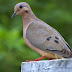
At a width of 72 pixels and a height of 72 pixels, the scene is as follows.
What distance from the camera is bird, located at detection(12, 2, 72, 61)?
464 centimetres

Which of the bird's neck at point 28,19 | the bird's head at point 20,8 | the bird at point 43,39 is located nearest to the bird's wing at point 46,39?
the bird at point 43,39

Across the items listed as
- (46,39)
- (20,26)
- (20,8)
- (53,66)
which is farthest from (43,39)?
(20,26)

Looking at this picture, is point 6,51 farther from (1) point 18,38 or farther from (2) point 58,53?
(2) point 58,53

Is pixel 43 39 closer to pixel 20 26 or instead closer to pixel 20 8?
pixel 20 8

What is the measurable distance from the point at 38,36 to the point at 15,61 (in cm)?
178

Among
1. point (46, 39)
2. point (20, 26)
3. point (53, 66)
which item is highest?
point (20, 26)

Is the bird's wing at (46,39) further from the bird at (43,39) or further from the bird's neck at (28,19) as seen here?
the bird's neck at (28,19)

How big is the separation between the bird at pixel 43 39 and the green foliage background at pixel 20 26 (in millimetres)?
1058

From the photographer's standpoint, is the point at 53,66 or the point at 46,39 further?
the point at 46,39

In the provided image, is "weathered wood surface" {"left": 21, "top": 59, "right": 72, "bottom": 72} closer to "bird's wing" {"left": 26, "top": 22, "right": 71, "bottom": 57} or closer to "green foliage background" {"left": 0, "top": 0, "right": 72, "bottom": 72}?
"bird's wing" {"left": 26, "top": 22, "right": 71, "bottom": 57}

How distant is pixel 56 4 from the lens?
25.8 feet

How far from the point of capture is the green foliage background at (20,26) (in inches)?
246

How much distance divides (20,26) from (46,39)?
233 centimetres

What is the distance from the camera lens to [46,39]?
4.80 m
